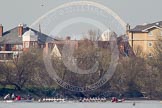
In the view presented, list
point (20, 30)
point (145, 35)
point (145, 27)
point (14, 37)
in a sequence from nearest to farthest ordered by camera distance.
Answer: point (145, 35) < point (145, 27) < point (14, 37) < point (20, 30)


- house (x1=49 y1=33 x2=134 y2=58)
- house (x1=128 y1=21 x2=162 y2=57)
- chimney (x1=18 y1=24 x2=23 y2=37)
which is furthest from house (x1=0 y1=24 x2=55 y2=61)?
house (x1=128 y1=21 x2=162 y2=57)

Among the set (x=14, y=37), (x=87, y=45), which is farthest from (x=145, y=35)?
(x=87, y=45)

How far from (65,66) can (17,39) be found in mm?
24686

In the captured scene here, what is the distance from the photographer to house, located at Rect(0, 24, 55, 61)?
9450 centimetres

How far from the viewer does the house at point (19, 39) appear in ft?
310

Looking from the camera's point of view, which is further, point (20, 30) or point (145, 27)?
point (20, 30)

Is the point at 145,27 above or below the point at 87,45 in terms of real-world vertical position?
above

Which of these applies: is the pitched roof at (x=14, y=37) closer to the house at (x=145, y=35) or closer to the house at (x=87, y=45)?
the house at (x=145, y=35)

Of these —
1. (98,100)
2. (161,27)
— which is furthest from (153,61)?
(161,27)

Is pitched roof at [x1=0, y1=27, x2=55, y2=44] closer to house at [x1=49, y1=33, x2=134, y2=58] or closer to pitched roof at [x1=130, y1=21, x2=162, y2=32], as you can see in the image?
pitched roof at [x1=130, y1=21, x2=162, y2=32]

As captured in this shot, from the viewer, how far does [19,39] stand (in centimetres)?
10000

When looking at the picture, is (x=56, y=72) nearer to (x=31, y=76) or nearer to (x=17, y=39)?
(x=31, y=76)

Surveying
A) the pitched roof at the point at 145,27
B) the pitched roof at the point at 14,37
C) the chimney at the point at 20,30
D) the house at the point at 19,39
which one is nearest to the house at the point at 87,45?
the pitched roof at the point at 145,27

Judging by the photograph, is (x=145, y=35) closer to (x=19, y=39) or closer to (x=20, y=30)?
(x=19, y=39)
